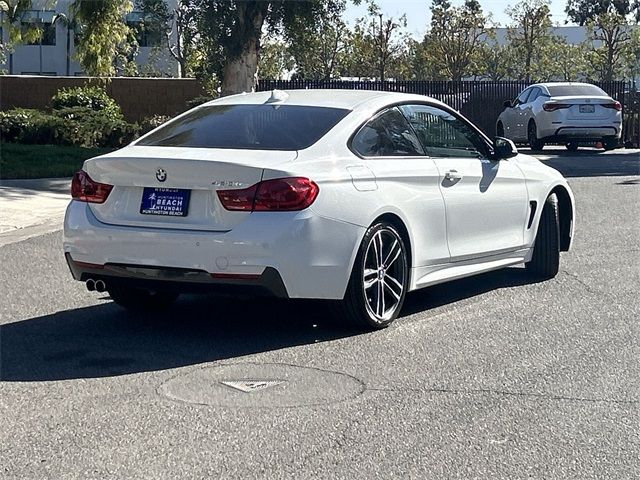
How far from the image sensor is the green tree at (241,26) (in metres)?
27.4

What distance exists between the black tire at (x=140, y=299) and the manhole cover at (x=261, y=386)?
1586 mm

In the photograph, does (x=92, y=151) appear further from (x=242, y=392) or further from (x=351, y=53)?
(x=351, y=53)

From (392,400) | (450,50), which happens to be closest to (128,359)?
(392,400)

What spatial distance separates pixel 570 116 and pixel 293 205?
749 inches

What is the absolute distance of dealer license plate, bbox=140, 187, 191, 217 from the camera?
6965 millimetres

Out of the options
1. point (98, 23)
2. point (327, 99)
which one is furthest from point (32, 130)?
point (327, 99)

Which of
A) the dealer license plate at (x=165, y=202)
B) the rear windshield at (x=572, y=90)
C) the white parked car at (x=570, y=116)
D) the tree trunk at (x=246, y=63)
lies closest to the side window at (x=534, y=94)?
the white parked car at (x=570, y=116)

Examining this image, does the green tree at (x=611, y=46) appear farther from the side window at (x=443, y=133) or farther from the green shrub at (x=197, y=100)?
the side window at (x=443, y=133)

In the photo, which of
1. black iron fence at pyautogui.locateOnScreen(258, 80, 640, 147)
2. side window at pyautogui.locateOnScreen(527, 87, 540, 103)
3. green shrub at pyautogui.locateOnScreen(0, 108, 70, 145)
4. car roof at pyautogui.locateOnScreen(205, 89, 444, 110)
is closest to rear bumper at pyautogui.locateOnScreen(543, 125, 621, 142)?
side window at pyautogui.locateOnScreen(527, 87, 540, 103)

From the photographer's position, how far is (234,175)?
6840mm

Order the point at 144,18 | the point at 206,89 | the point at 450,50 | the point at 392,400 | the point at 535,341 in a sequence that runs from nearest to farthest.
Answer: the point at 392,400 → the point at 535,341 → the point at 206,89 → the point at 144,18 → the point at 450,50

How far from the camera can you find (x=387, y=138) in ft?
26.0

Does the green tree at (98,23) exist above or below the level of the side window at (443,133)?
above

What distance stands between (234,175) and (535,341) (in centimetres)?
208
